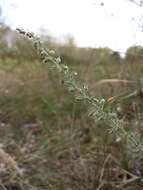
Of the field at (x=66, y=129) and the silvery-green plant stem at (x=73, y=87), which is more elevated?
the silvery-green plant stem at (x=73, y=87)

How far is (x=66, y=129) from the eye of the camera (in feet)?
9.36

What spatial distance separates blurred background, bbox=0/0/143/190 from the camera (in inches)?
93.3

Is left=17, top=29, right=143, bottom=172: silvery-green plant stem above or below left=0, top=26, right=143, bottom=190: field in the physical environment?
above

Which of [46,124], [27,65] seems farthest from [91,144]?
[27,65]

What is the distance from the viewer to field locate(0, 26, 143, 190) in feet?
7.46

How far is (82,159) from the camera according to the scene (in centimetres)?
237

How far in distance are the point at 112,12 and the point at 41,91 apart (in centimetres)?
130

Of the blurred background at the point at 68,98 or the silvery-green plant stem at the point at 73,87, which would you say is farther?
the blurred background at the point at 68,98

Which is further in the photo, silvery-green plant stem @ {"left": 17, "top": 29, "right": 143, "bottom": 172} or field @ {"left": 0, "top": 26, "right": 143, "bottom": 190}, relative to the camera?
field @ {"left": 0, "top": 26, "right": 143, "bottom": 190}

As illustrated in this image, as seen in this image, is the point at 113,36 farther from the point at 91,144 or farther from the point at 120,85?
the point at 91,144

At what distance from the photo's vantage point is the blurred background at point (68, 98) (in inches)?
93.3

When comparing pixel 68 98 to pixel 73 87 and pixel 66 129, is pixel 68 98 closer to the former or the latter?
pixel 66 129

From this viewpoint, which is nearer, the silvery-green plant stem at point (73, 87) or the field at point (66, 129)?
the silvery-green plant stem at point (73, 87)

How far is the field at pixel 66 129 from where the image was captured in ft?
7.46
